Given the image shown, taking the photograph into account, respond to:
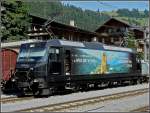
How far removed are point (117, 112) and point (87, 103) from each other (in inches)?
159

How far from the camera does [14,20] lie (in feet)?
159

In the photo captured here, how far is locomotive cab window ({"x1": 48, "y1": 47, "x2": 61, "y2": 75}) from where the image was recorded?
2387 cm

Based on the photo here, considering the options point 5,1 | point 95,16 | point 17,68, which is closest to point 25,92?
point 17,68

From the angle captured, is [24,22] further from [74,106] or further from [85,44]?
[74,106]

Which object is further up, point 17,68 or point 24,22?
point 24,22

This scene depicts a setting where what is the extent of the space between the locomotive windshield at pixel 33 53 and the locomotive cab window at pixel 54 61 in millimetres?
423

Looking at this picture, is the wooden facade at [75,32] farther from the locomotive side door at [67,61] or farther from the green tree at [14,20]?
the locomotive side door at [67,61]

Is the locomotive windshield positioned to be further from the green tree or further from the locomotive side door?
the green tree

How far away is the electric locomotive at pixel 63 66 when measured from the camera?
76.9ft

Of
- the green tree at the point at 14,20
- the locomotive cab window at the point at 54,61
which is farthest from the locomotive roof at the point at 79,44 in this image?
the green tree at the point at 14,20

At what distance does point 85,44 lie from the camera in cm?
2792

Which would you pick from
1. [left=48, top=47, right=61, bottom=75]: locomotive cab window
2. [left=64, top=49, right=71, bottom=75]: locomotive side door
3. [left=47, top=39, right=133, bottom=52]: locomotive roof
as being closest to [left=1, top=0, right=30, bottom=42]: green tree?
[left=47, top=39, right=133, bottom=52]: locomotive roof

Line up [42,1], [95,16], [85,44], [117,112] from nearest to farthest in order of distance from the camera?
[117,112] < [85,44] < [42,1] < [95,16]

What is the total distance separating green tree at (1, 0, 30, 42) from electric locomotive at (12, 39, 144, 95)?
18.3 m
